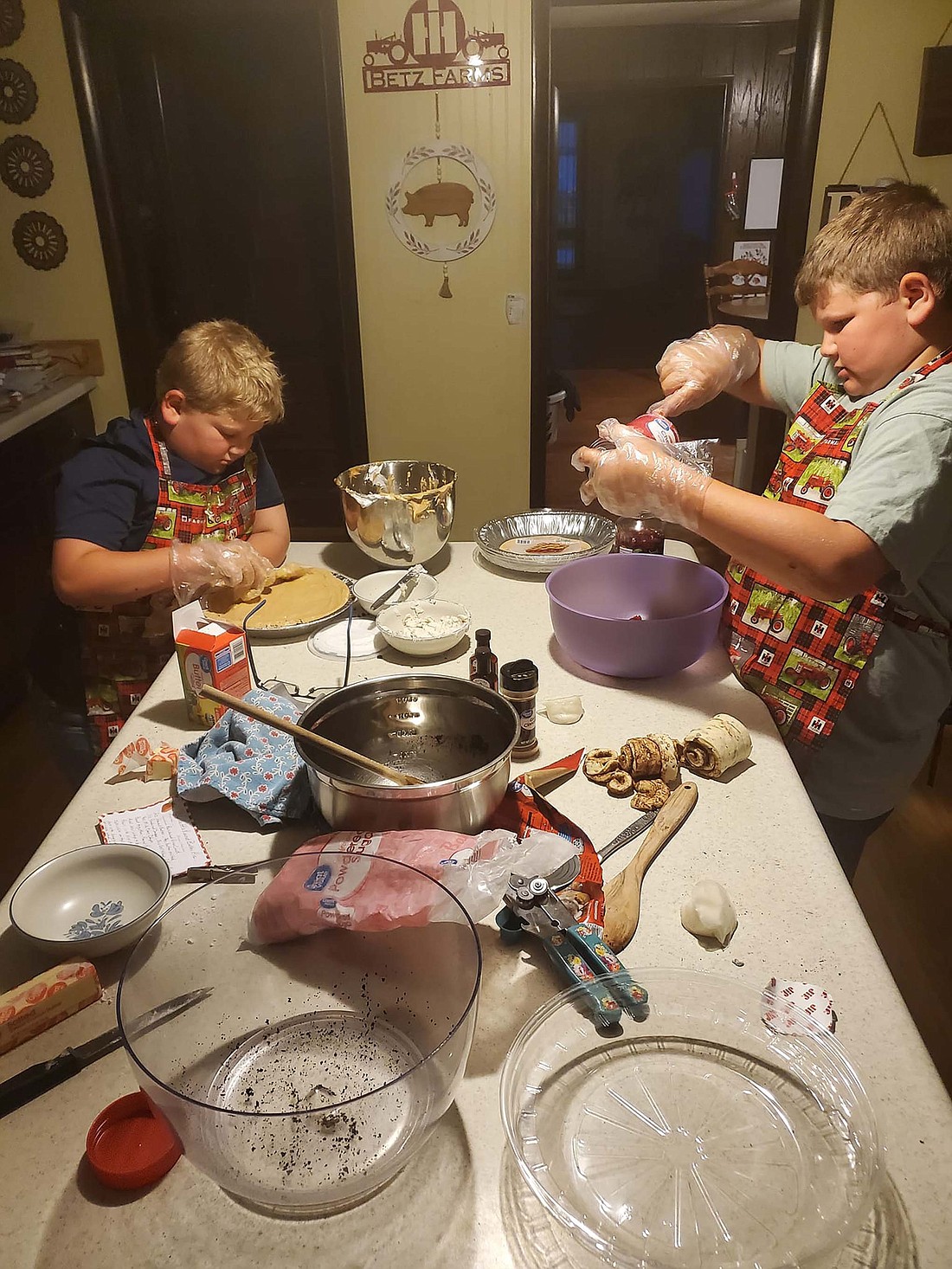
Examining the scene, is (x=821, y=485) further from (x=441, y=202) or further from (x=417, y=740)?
(x=441, y=202)

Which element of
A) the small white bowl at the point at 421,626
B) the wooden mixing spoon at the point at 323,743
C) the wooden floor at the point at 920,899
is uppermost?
the wooden mixing spoon at the point at 323,743

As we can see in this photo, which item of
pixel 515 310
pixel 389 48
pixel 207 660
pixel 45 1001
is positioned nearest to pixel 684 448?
pixel 207 660

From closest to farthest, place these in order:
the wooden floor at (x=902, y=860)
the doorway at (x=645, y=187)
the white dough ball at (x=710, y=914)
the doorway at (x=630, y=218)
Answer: the white dough ball at (x=710, y=914)
the wooden floor at (x=902, y=860)
the doorway at (x=645, y=187)
the doorway at (x=630, y=218)

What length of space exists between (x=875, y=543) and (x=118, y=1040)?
100cm

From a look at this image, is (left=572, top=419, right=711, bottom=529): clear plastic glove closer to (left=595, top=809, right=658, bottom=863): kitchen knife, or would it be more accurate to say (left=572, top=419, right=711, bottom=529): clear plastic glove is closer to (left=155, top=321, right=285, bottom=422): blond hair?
(left=595, top=809, right=658, bottom=863): kitchen knife

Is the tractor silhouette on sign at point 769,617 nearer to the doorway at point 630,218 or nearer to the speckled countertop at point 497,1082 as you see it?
the speckled countertop at point 497,1082

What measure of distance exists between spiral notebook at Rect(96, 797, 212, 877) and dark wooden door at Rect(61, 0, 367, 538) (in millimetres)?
2812

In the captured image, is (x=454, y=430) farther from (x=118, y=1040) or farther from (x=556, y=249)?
(x=556, y=249)

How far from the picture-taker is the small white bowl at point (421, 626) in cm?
140

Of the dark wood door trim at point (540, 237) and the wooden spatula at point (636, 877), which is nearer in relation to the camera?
the wooden spatula at point (636, 877)

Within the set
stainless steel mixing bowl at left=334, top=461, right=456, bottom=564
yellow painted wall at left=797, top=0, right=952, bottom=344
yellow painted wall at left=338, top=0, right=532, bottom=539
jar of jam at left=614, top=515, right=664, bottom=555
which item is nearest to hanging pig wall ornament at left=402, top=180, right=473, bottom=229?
yellow painted wall at left=338, top=0, right=532, bottom=539

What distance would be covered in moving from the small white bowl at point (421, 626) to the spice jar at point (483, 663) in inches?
6.1

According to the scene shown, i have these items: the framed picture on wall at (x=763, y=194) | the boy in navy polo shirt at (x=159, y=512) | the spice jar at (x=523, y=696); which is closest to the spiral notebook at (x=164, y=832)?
the spice jar at (x=523, y=696)

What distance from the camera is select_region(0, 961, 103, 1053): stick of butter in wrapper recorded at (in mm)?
743
